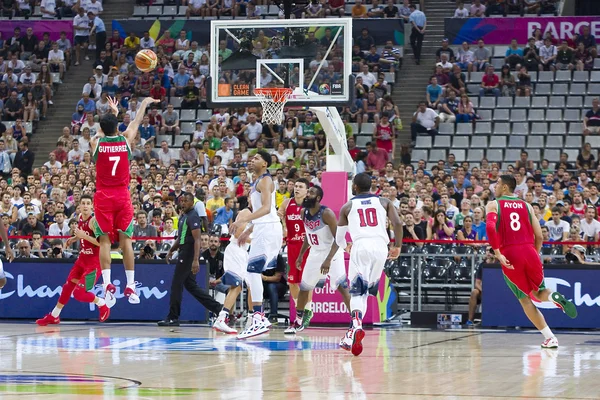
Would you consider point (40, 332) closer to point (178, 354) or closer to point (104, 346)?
point (104, 346)

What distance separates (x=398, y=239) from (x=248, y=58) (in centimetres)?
639

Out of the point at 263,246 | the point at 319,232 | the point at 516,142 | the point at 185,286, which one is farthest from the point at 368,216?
the point at 516,142

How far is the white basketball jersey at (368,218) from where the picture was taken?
12.2 m

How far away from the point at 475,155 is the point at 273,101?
944cm

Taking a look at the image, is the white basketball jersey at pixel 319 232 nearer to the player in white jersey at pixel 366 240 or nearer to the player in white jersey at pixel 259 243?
the player in white jersey at pixel 259 243

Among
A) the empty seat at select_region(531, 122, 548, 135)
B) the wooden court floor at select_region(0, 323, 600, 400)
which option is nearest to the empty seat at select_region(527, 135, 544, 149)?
the empty seat at select_region(531, 122, 548, 135)

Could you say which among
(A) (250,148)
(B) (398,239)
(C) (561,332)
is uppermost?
(A) (250,148)

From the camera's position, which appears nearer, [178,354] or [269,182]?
[178,354]

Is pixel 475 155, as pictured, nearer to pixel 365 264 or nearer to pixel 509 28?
pixel 509 28

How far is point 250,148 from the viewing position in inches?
998

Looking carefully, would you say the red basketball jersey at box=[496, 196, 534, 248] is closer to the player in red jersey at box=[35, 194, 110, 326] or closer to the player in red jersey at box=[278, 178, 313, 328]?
the player in red jersey at box=[278, 178, 313, 328]

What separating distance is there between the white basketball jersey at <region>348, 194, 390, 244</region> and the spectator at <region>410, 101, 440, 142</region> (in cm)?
1387

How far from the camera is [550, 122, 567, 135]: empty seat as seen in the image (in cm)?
Answer: 2531

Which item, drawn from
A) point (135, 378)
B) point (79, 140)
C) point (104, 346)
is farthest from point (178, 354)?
point (79, 140)
